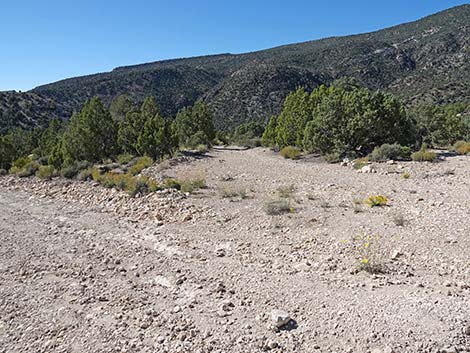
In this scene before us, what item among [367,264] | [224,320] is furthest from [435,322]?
[224,320]

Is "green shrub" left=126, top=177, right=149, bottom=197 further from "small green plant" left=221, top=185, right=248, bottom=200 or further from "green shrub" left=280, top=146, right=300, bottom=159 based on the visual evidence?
"green shrub" left=280, top=146, right=300, bottom=159

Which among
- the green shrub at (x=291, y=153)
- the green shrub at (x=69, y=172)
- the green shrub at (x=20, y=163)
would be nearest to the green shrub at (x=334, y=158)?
the green shrub at (x=291, y=153)

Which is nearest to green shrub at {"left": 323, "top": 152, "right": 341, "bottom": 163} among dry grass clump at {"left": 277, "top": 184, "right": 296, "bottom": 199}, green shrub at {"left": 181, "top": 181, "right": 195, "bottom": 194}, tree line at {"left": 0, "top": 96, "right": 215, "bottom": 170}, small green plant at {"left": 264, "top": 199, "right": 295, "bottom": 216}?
dry grass clump at {"left": 277, "top": 184, "right": 296, "bottom": 199}

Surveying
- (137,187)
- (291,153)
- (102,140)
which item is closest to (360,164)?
(291,153)

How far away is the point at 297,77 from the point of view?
245 ft

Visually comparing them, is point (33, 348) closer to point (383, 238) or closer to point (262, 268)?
point (262, 268)

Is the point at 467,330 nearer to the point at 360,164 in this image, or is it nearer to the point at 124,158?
the point at 360,164

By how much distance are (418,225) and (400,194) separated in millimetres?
3220

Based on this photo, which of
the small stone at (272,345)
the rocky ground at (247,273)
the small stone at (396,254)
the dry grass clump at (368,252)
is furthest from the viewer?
the small stone at (396,254)

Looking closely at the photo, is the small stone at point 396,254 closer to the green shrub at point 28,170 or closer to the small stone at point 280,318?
the small stone at point 280,318

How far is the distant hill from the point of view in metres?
63.1

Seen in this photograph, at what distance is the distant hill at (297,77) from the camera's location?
6306 cm

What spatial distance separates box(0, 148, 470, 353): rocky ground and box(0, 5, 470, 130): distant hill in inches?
1962

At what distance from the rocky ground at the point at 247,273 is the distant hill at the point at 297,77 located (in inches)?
1962
